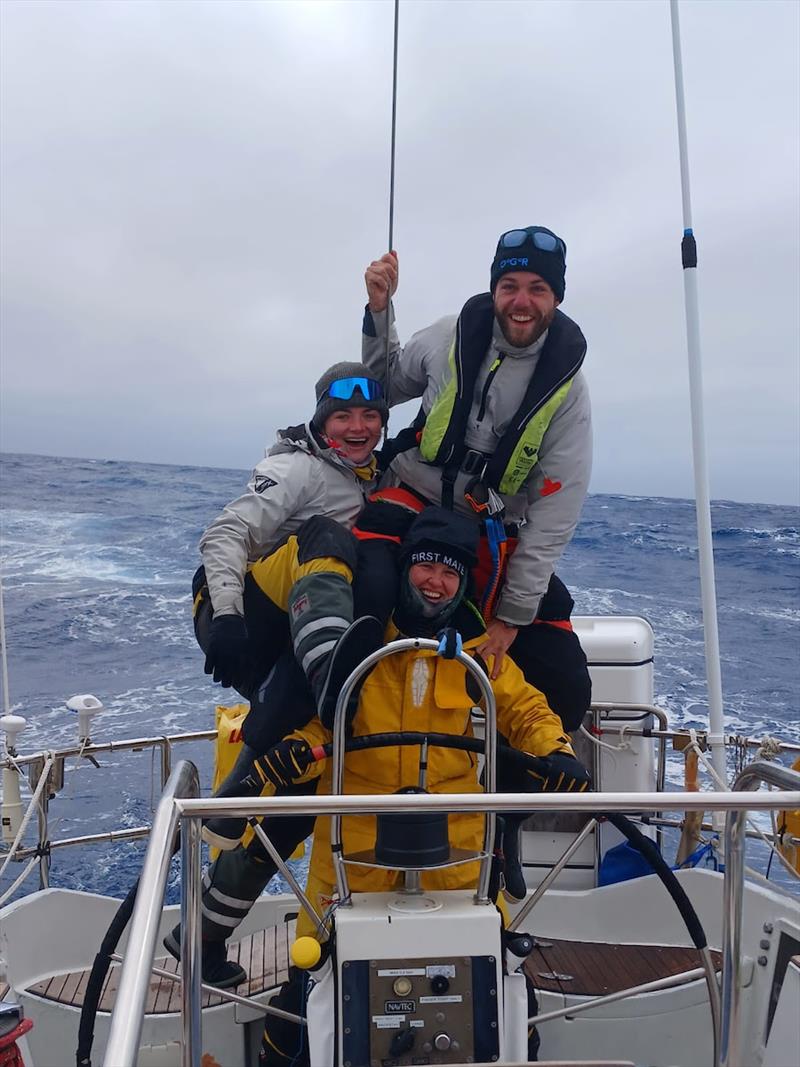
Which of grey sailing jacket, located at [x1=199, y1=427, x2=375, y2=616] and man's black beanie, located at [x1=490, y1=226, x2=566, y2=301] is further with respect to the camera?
man's black beanie, located at [x1=490, y1=226, x2=566, y2=301]

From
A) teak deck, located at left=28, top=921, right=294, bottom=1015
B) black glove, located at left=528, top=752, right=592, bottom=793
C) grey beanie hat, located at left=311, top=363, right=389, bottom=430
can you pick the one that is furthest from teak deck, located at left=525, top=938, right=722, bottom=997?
grey beanie hat, located at left=311, top=363, right=389, bottom=430

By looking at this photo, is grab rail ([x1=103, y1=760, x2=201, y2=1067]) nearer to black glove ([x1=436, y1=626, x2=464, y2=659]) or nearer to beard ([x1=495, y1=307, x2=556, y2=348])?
black glove ([x1=436, y1=626, x2=464, y2=659])

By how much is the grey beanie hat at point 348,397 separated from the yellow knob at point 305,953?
151 cm

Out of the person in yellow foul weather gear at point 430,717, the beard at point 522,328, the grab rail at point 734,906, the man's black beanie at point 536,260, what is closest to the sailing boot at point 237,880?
the person in yellow foul weather gear at point 430,717

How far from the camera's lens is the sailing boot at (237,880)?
8.13 ft

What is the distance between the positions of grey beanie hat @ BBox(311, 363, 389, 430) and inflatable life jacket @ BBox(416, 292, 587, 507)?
173 mm

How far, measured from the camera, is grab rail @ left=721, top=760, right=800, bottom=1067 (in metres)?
1.72

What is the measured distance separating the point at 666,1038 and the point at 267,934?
1.58 metres


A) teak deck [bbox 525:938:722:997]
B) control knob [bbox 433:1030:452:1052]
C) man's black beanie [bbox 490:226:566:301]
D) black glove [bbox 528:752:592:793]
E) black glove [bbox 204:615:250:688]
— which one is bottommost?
teak deck [bbox 525:938:722:997]

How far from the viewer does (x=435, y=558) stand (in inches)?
89.1

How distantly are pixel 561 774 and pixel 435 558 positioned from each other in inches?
25.6

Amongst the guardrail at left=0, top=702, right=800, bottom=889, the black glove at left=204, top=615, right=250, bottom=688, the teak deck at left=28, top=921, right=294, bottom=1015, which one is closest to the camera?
the black glove at left=204, top=615, right=250, bottom=688

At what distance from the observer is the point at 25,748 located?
7.96 m

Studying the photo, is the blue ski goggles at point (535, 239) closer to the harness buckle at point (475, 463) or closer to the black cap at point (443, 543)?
the harness buckle at point (475, 463)
